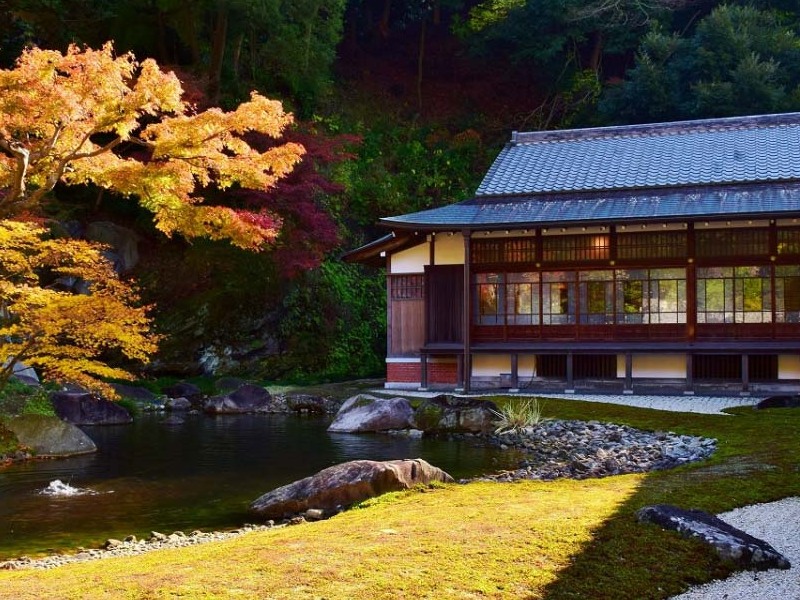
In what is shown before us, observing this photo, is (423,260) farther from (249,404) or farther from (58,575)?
(58,575)

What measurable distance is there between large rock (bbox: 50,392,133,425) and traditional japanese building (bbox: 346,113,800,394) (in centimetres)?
→ 742

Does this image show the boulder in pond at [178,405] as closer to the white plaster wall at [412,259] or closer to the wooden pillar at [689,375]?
the white plaster wall at [412,259]

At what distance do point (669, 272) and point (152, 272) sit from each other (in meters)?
15.6

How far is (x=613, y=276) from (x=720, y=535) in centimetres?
1575

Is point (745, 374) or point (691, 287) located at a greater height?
point (691, 287)

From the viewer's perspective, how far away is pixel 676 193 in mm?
23219

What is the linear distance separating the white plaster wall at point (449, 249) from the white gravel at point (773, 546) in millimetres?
15366

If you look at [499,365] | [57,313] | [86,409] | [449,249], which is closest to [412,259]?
[449,249]

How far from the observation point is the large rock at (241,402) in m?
23.1

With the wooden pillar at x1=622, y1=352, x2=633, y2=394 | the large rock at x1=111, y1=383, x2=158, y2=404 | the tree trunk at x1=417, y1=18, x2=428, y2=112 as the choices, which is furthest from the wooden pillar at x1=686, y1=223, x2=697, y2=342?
the tree trunk at x1=417, y1=18, x2=428, y2=112

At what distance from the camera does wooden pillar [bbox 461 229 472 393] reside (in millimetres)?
22875

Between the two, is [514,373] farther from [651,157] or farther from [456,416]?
[651,157]

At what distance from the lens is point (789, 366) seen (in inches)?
861

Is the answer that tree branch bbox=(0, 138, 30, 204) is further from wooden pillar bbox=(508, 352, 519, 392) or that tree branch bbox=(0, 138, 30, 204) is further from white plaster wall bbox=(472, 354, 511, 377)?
white plaster wall bbox=(472, 354, 511, 377)
